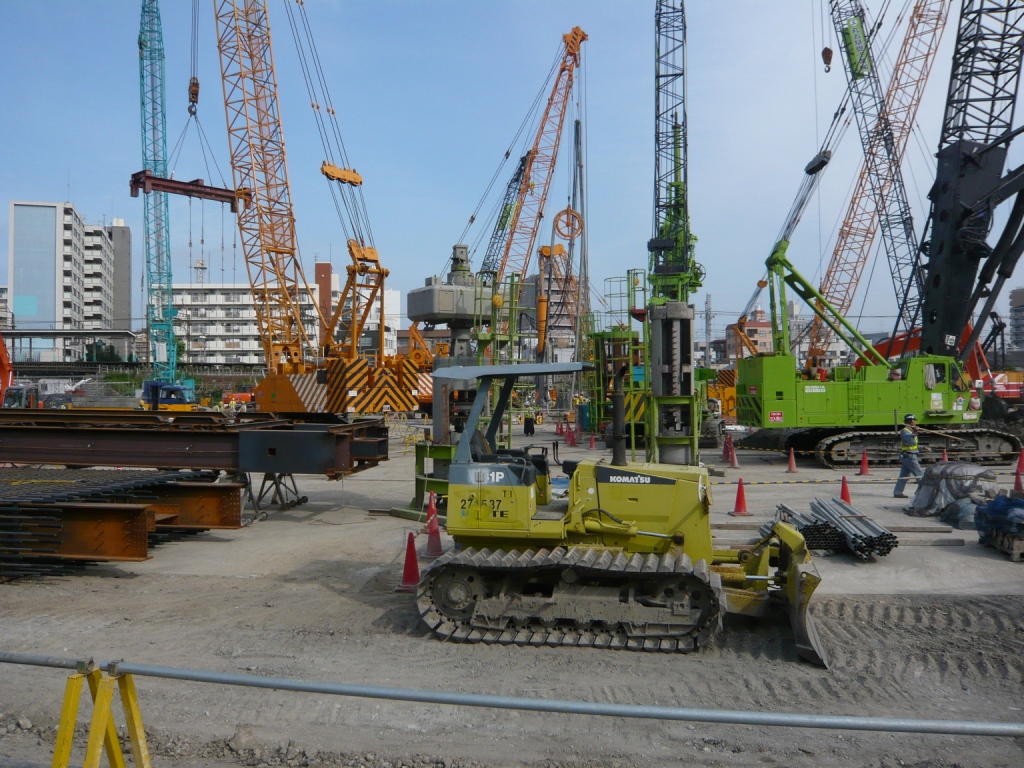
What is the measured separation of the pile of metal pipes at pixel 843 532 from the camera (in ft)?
29.3

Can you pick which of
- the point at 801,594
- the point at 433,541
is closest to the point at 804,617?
the point at 801,594

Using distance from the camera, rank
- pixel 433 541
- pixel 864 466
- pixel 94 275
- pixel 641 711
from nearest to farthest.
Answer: pixel 641 711 < pixel 433 541 < pixel 864 466 < pixel 94 275

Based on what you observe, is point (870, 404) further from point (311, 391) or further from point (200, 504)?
point (200, 504)

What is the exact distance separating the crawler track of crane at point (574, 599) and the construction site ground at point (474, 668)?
169 mm

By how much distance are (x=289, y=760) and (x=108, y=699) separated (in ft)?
5.06

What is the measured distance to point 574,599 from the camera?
20.7 feet

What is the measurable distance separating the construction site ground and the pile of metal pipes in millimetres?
186

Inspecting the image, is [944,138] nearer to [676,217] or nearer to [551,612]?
[676,217]

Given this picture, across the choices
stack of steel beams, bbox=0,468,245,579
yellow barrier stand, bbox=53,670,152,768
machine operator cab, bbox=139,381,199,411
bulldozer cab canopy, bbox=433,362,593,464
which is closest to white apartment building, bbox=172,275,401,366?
machine operator cab, bbox=139,381,199,411

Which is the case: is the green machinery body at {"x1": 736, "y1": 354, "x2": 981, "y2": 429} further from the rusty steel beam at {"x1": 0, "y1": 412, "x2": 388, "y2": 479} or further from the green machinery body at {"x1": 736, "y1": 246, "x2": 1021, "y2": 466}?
the rusty steel beam at {"x1": 0, "y1": 412, "x2": 388, "y2": 479}

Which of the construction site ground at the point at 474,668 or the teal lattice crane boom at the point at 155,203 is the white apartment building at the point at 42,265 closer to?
the teal lattice crane boom at the point at 155,203

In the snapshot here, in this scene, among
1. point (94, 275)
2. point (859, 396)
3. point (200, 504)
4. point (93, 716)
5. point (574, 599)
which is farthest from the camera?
point (94, 275)

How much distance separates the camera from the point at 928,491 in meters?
11.9

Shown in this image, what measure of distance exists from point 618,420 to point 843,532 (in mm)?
4556
